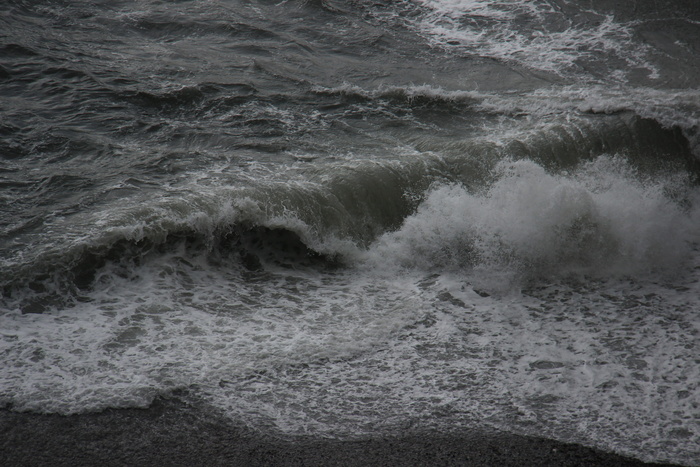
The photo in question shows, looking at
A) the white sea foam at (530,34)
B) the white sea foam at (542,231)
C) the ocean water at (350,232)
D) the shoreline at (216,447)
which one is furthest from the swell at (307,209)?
the white sea foam at (530,34)

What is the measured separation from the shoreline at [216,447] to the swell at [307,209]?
141 centimetres

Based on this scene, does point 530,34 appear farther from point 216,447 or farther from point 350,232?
point 216,447

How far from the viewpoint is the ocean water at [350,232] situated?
4312 millimetres

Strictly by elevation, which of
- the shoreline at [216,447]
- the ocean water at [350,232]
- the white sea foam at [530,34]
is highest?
the white sea foam at [530,34]

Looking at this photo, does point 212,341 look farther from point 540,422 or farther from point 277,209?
point 540,422

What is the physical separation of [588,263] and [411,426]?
2836 mm

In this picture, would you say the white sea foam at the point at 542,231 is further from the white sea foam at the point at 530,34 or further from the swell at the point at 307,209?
the white sea foam at the point at 530,34

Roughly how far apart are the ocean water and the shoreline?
12 cm

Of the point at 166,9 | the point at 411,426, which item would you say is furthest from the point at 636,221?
the point at 166,9

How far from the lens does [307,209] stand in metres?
6.34

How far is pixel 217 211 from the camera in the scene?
19.7 feet

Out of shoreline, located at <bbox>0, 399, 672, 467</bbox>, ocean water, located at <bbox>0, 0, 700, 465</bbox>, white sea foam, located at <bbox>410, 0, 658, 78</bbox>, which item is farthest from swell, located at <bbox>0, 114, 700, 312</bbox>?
white sea foam, located at <bbox>410, 0, 658, 78</bbox>

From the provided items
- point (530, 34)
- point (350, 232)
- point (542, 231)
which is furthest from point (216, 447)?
point (530, 34)

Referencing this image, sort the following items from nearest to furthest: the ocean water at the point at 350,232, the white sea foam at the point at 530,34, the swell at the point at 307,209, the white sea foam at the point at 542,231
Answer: the ocean water at the point at 350,232
the swell at the point at 307,209
the white sea foam at the point at 542,231
the white sea foam at the point at 530,34
